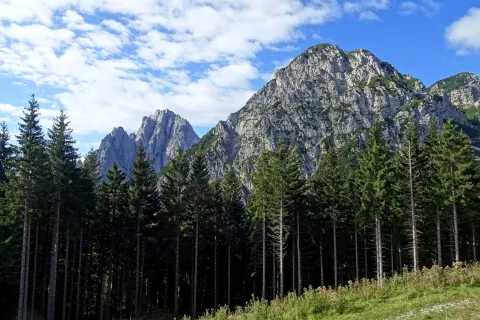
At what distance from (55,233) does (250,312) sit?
22767 millimetres

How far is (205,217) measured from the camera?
40.3 m

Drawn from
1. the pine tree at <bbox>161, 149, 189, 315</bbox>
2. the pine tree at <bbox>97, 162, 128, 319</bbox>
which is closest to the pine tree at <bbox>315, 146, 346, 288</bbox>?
the pine tree at <bbox>161, 149, 189, 315</bbox>

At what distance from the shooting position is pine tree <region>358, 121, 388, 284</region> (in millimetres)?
34156

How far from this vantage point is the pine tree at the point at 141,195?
3684 centimetres

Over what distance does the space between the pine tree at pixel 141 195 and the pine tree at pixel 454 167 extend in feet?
89.3

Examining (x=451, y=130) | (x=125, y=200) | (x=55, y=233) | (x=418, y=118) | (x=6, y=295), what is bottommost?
(x=6, y=295)

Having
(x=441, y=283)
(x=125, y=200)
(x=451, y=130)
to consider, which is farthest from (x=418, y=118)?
(x=441, y=283)

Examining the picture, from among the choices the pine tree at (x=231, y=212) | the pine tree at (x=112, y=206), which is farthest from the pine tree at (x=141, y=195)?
the pine tree at (x=231, y=212)

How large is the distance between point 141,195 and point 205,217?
7215mm

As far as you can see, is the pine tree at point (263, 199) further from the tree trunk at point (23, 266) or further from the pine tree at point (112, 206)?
the tree trunk at point (23, 266)

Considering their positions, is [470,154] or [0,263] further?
[470,154]

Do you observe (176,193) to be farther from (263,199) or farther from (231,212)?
(231,212)

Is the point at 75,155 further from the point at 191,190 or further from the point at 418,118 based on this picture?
the point at 418,118

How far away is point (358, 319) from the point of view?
34.4 ft
